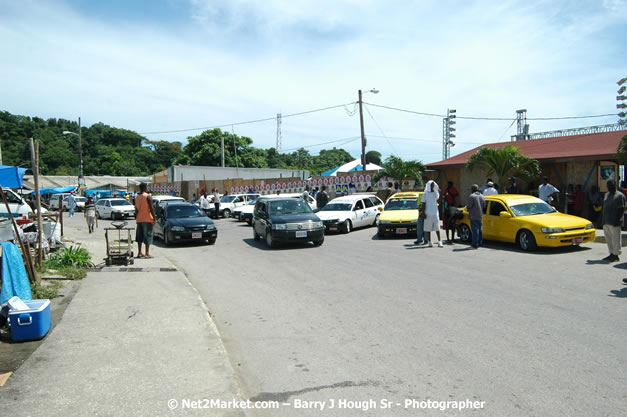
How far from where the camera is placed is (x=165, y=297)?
752 centimetres

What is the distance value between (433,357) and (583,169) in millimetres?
17397

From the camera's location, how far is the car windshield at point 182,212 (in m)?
15.9

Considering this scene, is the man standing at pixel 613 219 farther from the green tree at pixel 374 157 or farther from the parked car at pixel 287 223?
the green tree at pixel 374 157

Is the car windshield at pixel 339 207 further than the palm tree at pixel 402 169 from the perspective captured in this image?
No

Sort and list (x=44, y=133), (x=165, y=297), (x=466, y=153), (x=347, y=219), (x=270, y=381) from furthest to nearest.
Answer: (x=44, y=133) → (x=466, y=153) → (x=347, y=219) → (x=165, y=297) → (x=270, y=381)

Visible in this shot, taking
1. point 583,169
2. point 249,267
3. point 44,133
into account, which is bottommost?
point 249,267

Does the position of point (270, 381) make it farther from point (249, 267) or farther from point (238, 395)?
point (249, 267)

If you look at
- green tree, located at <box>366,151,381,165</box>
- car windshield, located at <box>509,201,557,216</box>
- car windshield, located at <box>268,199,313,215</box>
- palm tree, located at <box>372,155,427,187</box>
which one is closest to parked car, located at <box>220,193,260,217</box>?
palm tree, located at <box>372,155,427,187</box>

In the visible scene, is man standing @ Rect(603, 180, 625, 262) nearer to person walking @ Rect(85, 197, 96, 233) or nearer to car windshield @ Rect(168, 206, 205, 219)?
car windshield @ Rect(168, 206, 205, 219)

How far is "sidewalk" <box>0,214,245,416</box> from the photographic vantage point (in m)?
3.76

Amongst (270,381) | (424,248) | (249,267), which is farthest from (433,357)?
(424,248)

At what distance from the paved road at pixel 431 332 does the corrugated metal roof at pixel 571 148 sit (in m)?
8.69

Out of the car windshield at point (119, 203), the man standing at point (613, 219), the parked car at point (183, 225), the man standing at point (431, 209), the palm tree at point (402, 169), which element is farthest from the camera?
the car windshield at point (119, 203)

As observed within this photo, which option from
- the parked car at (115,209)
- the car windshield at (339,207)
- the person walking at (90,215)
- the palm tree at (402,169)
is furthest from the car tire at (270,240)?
the parked car at (115,209)
